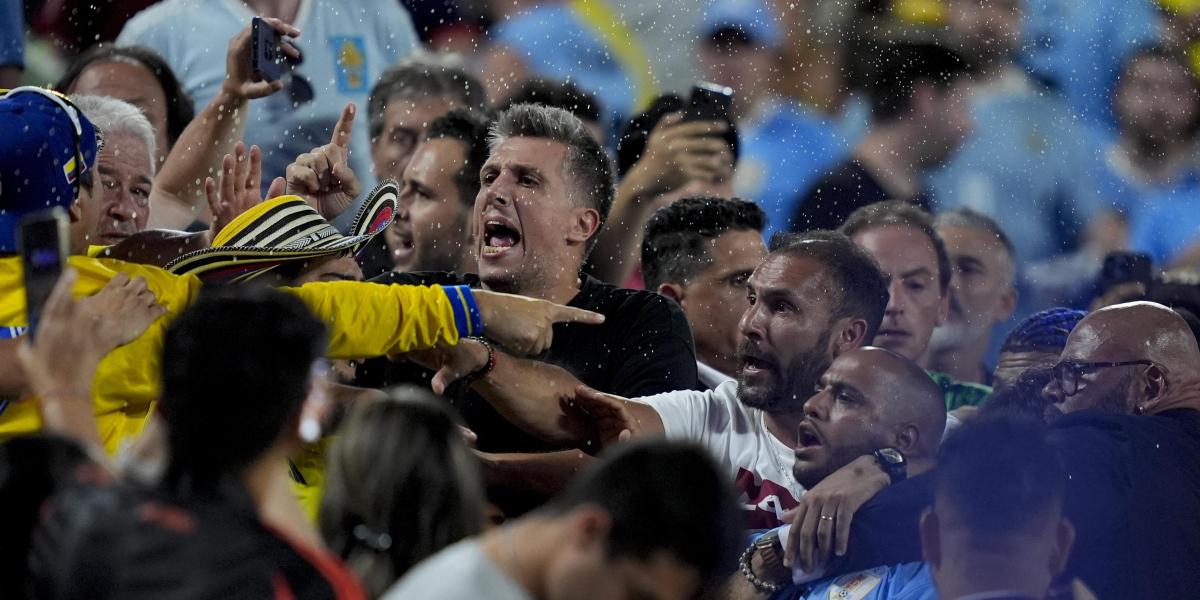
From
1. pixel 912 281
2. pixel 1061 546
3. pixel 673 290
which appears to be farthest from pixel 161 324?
pixel 912 281

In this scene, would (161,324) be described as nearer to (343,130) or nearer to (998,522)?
(343,130)

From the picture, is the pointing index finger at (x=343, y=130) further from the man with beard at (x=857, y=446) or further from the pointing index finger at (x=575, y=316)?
the man with beard at (x=857, y=446)

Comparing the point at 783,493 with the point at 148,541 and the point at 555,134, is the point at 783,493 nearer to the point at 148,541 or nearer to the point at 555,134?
the point at 555,134

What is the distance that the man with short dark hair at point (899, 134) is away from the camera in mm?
6133

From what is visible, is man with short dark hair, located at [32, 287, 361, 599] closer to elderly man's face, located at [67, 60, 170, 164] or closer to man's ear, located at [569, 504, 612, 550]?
man's ear, located at [569, 504, 612, 550]

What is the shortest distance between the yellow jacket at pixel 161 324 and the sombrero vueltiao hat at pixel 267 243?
195 millimetres

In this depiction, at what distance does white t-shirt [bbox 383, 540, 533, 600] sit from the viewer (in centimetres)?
202

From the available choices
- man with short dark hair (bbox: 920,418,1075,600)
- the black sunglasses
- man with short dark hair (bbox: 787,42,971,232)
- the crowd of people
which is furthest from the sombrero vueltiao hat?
man with short dark hair (bbox: 787,42,971,232)

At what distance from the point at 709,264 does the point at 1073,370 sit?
1133 mm

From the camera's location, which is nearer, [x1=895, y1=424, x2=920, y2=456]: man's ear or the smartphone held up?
the smartphone held up

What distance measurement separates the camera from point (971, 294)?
5.75m

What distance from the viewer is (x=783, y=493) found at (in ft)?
13.1

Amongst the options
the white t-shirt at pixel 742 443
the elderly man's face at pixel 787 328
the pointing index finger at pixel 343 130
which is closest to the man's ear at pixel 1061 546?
the white t-shirt at pixel 742 443

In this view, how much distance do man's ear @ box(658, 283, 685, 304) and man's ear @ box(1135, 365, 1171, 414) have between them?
1.36 m
